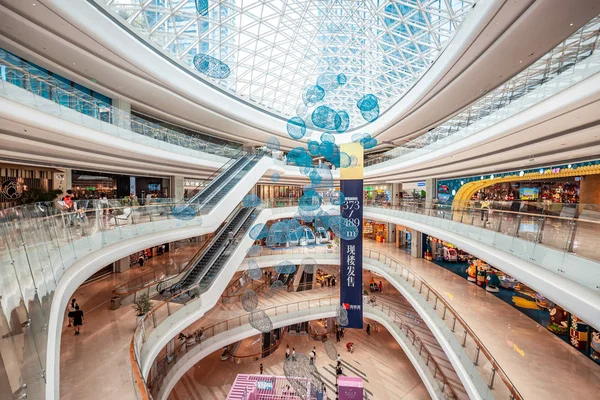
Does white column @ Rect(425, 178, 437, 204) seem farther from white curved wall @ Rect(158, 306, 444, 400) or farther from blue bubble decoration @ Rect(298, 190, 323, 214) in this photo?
blue bubble decoration @ Rect(298, 190, 323, 214)

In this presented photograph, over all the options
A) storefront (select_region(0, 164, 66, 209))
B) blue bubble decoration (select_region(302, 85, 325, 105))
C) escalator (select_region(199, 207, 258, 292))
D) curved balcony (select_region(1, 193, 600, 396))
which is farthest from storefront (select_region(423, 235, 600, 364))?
storefront (select_region(0, 164, 66, 209))

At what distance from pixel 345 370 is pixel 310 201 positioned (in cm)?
972

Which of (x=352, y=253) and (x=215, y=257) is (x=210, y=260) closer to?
(x=215, y=257)

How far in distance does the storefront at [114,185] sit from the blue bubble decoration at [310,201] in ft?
41.0

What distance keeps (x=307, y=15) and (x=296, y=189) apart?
25.7m

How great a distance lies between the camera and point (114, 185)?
64.5 feet

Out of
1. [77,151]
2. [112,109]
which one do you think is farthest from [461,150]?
[77,151]

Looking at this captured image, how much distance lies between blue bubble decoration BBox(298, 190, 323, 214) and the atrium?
0.20 meters

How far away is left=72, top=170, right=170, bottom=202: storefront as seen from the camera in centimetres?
1734

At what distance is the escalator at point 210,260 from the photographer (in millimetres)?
12930

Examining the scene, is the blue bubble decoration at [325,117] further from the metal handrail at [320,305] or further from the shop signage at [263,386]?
the shop signage at [263,386]

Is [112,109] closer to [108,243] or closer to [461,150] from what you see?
[108,243]

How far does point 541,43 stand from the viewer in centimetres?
919

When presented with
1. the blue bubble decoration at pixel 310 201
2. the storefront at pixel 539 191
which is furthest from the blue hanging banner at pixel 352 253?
the storefront at pixel 539 191
